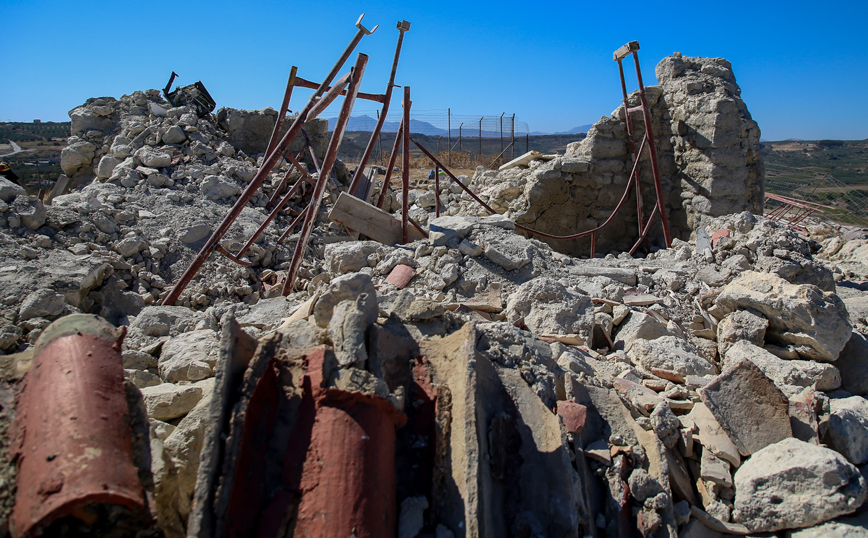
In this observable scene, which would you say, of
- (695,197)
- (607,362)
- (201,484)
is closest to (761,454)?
(607,362)

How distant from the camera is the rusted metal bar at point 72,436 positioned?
3.66 feet

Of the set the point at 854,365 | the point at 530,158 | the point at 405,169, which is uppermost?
the point at 530,158

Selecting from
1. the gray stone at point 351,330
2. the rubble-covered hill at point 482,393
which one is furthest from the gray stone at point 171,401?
the gray stone at point 351,330

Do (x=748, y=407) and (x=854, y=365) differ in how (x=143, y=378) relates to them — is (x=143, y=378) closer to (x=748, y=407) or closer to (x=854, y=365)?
(x=748, y=407)

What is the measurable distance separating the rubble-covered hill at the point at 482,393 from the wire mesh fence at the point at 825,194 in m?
9.51

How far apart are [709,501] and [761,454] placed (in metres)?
0.33

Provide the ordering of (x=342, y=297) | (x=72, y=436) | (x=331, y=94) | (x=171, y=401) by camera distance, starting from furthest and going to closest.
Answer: (x=331, y=94) → (x=342, y=297) → (x=171, y=401) → (x=72, y=436)

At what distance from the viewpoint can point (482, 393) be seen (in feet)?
6.57

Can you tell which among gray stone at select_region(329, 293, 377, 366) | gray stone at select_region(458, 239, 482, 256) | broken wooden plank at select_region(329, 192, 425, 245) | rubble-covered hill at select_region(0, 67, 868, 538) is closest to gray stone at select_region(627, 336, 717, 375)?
rubble-covered hill at select_region(0, 67, 868, 538)

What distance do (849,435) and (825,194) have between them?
17864mm

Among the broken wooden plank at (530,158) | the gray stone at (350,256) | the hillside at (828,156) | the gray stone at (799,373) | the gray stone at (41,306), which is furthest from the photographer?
the hillside at (828,156)

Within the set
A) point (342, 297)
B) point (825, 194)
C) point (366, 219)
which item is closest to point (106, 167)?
point (366, 219)

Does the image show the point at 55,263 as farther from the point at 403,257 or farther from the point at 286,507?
the point at 286,507

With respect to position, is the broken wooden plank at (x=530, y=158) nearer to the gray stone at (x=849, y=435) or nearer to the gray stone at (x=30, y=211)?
the gray stone at (x=849, y=435)
